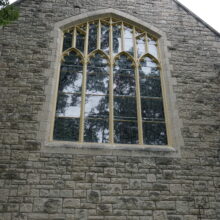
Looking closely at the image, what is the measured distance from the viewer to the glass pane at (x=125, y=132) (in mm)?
6188

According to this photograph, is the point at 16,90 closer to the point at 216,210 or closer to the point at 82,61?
the point at 82,61

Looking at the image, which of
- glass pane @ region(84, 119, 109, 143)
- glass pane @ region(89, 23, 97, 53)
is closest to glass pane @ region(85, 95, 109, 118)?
glass pane @ region(84, 119, 109, 143)

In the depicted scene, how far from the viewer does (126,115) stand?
6512mm

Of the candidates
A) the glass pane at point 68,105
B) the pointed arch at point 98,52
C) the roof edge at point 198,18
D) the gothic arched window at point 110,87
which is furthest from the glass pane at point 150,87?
the roof edge at point 198,18

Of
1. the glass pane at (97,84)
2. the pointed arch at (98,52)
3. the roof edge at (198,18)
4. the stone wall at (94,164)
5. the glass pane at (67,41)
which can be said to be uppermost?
the roof edge at (198,18)

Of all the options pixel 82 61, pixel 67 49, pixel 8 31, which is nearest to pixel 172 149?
pixel 82 61

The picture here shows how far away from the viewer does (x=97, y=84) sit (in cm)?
689

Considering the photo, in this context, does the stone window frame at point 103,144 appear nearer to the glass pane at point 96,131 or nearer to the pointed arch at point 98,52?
the glass pane at point 96,131

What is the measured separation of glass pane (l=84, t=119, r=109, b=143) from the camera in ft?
20.1

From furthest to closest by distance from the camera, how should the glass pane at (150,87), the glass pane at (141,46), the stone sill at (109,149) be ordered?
the glass pane at (141,46) < the glass pane at (150,87) < the stone sill at (109,149)

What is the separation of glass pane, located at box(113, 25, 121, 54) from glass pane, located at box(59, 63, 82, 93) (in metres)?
1.19

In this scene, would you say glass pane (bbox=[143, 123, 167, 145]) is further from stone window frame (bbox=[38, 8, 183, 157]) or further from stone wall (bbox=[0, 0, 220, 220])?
stone wall (bbox=[0, 0, 220, 220])

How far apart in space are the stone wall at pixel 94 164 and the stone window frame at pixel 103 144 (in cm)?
11

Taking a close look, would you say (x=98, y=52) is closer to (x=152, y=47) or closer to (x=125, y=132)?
(x=152, y=47)
